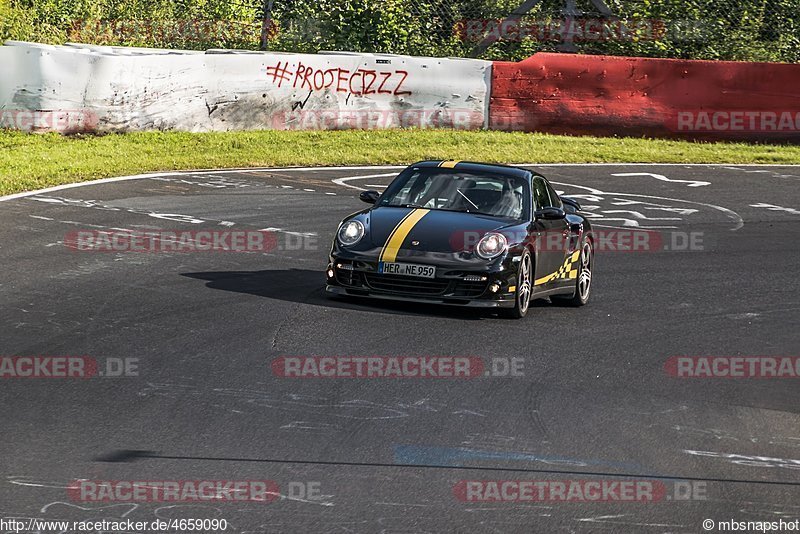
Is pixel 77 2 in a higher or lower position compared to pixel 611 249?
higher

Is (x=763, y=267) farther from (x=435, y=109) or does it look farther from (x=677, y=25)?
(x=677, y=25)

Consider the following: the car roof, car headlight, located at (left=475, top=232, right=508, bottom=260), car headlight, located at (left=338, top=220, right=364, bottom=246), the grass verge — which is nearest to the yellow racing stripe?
car headlight, located at (left=338, top=220, right=364, bottom=246)

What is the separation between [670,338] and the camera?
10.8m

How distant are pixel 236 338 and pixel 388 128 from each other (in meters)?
15.3

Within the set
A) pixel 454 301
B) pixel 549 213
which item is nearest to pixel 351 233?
pixel 454 301

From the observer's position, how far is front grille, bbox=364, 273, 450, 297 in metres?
11.0

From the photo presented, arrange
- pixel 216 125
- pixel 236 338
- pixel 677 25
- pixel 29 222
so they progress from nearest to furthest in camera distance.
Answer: pixel 236 338 → pixel 29 222 → pixel 216 125 → pixel 677 25

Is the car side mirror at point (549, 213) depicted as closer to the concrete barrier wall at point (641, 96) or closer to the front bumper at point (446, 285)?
the front bumper at point (446, 285)

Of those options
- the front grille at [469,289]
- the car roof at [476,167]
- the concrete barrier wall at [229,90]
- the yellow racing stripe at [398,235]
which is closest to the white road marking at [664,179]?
the concrete barrier wall at [229,90]

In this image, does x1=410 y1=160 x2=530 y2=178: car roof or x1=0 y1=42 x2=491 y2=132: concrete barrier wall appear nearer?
x1=410 y1=160 x2=530 y2=178: car roof

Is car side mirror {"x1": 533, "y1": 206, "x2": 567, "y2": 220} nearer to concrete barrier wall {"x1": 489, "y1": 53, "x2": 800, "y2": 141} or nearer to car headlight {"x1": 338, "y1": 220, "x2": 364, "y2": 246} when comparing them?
car headlight {"x1": 338, "y1": 220, "x2": 364, "y2": 246}

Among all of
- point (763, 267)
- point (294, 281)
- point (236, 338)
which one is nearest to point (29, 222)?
point (294, 281)

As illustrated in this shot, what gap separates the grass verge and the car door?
25.7 feet

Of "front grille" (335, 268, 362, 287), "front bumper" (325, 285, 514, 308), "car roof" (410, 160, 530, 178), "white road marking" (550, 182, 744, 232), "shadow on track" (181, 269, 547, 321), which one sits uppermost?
"car roof" (410, 160, 530, 178)
